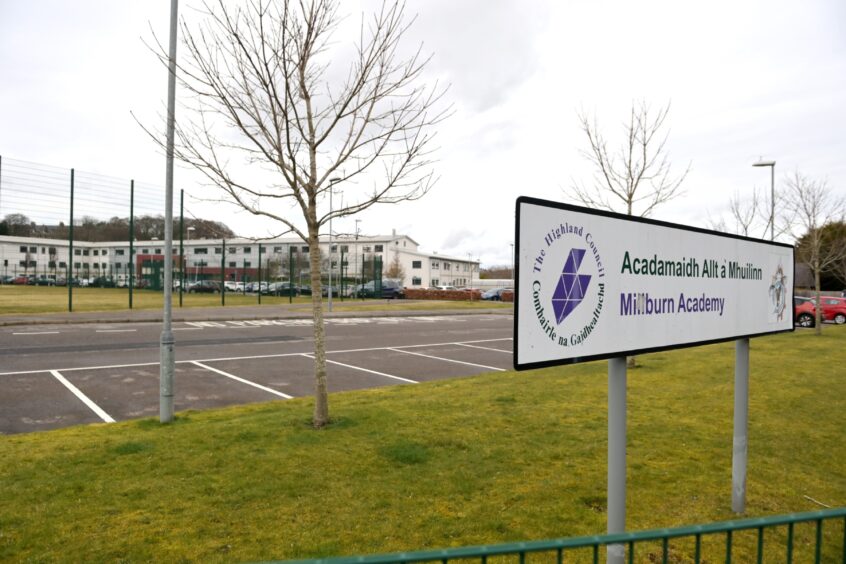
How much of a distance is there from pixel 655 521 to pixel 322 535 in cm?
275

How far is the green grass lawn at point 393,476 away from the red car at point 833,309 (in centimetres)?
2437

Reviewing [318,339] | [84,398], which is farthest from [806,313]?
[84,398]

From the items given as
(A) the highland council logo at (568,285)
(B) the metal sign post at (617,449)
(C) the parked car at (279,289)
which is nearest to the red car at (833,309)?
(B) the metal sign post at (617,449)

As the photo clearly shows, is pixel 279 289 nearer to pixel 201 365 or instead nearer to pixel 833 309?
pixel 201 365

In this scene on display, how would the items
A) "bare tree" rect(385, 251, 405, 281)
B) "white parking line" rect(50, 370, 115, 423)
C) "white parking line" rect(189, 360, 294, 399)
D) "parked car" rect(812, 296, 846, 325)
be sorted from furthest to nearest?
"bare tree" rect(385, 251, 405, 281) → "parked car" rect(812, 296, 846, 325) → "white parking line" rect(189, 360, 294, 399) → "white parking line" rect(50, 370, 115, 423)

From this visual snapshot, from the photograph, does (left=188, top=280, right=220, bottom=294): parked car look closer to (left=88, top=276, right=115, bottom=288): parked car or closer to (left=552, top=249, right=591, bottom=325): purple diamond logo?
(left=88, top=276, right=115, bottom=288): parked car

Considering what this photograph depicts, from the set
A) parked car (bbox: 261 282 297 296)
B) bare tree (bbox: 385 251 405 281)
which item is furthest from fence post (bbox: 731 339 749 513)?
bare tree (bbox: 385 251 405 281)

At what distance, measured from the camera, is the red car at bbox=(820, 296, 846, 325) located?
28.2 meters

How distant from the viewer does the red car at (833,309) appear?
28172 millimetres

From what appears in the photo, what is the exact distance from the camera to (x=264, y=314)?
28781mm

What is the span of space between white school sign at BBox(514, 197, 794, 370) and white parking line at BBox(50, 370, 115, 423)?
740cm

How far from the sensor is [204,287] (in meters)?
56.6

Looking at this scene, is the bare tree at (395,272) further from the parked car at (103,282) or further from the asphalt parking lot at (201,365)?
the asphalt parking lot at (201,365)

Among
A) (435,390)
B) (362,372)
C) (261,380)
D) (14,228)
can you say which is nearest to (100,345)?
(261,380)
